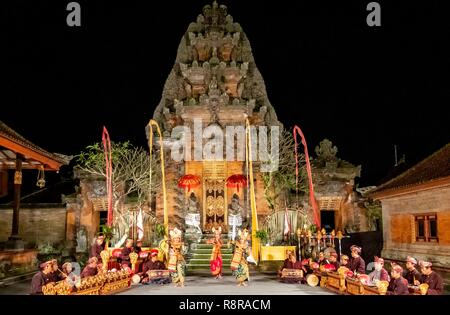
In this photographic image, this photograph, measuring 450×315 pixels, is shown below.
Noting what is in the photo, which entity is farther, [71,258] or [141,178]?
[141,178]

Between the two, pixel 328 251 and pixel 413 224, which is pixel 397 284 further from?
pixel 413 224

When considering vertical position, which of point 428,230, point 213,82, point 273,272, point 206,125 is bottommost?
point 273,272

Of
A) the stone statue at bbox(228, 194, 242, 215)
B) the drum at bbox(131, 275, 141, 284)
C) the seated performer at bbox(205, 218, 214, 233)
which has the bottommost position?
the drum at bbox(131, 275, 141, 284)

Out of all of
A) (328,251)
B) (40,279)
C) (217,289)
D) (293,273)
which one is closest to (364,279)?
(293,273)

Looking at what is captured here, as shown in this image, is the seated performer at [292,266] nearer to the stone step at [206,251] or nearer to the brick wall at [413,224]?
the brick wall at [413,224]

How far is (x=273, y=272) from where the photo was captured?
17.1 meters

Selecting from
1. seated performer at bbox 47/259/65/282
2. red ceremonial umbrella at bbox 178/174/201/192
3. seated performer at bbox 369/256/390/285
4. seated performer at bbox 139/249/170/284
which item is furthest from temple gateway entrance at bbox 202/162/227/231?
seated performer at bbox 369/256/390/285

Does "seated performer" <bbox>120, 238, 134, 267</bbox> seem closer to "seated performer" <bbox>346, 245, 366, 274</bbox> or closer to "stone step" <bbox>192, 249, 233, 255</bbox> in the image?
"stone step" <bbox>192, 249, 233, 255</bbox>

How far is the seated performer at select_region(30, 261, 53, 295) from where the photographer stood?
9344mm

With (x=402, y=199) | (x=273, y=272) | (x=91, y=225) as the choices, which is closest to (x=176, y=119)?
(x=91, y=225)

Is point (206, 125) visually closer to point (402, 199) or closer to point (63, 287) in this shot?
point (402, 199)

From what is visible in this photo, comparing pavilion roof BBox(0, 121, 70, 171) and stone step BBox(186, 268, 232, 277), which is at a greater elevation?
pavilion roof BBox(0, 121, 70, 171)

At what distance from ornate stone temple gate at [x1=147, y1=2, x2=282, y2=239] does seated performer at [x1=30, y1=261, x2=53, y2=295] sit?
14109 mm
